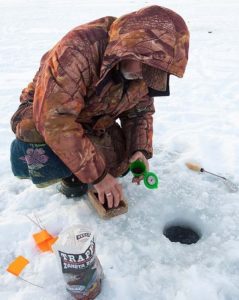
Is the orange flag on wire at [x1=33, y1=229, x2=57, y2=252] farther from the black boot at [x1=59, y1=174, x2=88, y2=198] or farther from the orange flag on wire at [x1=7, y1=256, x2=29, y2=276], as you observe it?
the black boot at [x1=59, y1=174, x2=88, y2=198]

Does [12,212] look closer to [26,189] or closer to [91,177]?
[26,189]

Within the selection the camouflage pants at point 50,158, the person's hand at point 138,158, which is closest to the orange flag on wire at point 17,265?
the camouflage pants at point 50,158

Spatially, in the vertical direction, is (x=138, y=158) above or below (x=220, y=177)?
above

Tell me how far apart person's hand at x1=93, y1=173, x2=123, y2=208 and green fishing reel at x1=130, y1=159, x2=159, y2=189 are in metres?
0.31

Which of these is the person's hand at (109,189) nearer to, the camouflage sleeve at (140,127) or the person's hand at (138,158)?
the person's hand at (138,158)

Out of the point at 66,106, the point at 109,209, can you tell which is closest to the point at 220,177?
the point at 109,209

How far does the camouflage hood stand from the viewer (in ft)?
5.51

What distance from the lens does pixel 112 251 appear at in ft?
7.00

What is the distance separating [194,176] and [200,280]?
987 mm

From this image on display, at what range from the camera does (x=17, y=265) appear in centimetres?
206

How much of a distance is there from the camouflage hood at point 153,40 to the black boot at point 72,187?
105 cm

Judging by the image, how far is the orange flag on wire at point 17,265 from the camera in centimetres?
202

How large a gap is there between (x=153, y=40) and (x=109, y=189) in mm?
903

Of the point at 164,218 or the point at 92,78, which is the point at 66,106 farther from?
the point at 164,218
